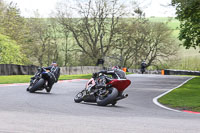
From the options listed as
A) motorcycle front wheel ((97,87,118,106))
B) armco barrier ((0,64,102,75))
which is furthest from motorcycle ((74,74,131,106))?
armco barrier ((0,64,102,75))

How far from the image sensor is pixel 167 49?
80500 millimetres

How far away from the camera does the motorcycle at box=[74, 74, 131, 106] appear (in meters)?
13.5

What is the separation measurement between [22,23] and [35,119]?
6773cm

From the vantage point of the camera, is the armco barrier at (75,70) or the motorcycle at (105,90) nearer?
the motorcycle at (105,90)

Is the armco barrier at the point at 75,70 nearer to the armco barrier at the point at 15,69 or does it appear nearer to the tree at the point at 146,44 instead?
the armco barrier at the point at 15,69

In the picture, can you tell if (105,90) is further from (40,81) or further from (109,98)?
(40,81)

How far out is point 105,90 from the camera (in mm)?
13672

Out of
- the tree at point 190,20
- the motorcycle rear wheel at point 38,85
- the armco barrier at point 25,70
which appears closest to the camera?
the motorcycle rear wheel at point 38,85

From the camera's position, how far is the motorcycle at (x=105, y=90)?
13469 millimetres

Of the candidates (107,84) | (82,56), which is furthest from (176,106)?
→ (82,56)

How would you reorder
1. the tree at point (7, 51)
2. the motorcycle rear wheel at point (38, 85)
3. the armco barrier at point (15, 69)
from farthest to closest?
the tree at point (7, 51), the armco barrier at point (15, 69), the motorcycle rear wheel at point (38, 85)

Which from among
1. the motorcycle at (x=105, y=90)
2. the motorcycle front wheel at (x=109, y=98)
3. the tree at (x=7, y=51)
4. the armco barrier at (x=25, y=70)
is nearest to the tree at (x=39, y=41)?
the tree at (x=7, y=51)

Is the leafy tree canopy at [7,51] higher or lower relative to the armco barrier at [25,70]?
higher

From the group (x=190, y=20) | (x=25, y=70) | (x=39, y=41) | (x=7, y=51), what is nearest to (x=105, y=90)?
(x=190, y=20)
